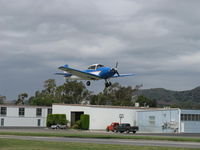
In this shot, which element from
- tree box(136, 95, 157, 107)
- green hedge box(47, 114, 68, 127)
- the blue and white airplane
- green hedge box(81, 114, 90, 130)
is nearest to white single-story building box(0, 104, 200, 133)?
green hedge box(81, 114, 90, 130)

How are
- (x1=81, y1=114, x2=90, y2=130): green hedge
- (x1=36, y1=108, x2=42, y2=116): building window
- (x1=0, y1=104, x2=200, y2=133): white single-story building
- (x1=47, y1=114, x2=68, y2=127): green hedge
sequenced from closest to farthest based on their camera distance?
(x1=0, y1=104, x2=200, y2=133): white single-story building → (x1=81, y1=114, x2=90, y2=130): green hedge → (x1=47, y1=114, x2=68, y2=127): green hedge → (x1=36, y1=108, x2=42, y2=116): building window

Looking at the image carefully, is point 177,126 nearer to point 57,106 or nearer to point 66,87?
point 57,106

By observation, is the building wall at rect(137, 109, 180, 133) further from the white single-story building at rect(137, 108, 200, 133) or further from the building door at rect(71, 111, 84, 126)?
the building door at rect(71, 111, 84, 126)

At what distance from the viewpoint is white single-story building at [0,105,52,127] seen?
332 ft

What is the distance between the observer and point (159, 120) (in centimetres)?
7888

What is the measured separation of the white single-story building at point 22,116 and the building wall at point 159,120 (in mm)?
31762

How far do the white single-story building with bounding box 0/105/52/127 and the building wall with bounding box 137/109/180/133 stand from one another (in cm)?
3176

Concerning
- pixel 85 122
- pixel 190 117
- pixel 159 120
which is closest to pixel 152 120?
pixel 159 120

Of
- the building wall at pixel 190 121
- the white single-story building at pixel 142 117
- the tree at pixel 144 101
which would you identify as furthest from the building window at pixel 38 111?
the tree at pixel 144 101

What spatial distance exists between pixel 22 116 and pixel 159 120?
40636 millimetres

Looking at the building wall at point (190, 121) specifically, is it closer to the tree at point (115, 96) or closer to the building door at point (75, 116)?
the building door at point (75, 116)

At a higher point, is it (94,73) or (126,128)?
(94,73)

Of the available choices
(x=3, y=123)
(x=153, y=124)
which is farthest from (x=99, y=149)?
(x=3, y=123)

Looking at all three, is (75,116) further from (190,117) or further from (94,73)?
(94,73)
